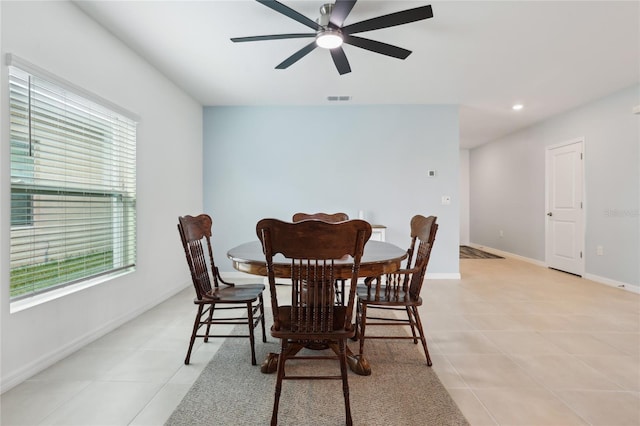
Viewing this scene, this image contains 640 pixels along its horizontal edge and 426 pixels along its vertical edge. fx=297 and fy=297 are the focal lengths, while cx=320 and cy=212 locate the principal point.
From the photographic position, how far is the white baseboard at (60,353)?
171 centimetres

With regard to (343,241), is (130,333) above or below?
below

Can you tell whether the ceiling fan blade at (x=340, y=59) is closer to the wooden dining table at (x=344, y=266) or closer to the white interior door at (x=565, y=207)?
the wooden dining table at (x=344, y=266)

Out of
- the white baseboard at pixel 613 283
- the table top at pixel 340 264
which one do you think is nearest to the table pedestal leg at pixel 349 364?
the table top at pixel 340 264

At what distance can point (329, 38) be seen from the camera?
221 cm

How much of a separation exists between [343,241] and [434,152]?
11.8 feet

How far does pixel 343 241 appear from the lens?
1.34 m

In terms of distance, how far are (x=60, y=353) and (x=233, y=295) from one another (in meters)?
1.24

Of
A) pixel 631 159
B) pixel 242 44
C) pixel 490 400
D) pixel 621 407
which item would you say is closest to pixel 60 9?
pixel 242 44

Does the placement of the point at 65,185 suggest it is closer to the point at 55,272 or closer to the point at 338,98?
the point at 55,272

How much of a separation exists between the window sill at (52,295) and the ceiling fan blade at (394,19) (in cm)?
272

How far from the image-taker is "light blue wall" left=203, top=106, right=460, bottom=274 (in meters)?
4.40

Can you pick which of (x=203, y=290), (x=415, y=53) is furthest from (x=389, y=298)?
(x=415, y=53)

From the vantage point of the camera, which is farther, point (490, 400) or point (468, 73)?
point (468, 73)

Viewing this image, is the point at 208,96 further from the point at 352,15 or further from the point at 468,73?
the point at 468,73
